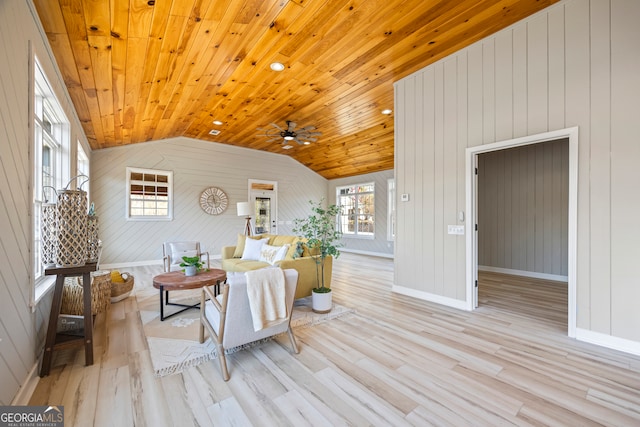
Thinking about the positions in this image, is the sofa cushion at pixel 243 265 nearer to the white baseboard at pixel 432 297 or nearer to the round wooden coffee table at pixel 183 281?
the round wooden coffee table at pixel 183 281

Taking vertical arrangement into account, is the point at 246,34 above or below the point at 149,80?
above

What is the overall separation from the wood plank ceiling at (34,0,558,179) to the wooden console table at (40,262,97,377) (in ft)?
6.37

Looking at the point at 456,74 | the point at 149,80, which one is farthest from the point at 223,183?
the point at 456,74

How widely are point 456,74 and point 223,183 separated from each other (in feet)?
20.3

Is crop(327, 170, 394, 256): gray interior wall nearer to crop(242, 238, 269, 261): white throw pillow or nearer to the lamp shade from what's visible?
the lamp shade

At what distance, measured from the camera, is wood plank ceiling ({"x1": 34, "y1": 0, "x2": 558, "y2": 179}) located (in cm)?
230

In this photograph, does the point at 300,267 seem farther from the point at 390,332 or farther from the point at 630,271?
the point at 630,271

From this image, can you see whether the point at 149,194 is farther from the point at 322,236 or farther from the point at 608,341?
the point at 608,341

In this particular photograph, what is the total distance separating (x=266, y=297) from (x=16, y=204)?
1808 millimetres

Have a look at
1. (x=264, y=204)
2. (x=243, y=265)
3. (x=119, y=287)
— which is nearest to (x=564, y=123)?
(x=243, y=265)

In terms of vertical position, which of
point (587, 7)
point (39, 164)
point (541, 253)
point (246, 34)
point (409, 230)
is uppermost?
point (587, 7)

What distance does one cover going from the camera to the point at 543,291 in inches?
176

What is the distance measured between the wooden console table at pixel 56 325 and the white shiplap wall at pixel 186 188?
464 centimetres

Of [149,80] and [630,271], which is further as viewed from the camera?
[149,80]
